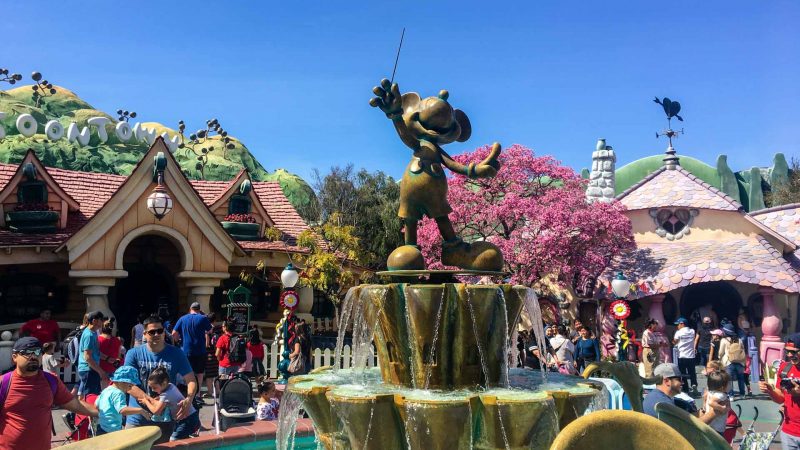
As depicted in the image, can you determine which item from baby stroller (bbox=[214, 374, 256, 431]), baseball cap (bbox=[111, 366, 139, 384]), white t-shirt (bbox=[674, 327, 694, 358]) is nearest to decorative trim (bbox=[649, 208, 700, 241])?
white t-shirt (bbox=[674, 327, 694, 358])

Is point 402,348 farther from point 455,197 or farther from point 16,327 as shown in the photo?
point 455,197

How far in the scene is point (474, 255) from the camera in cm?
670

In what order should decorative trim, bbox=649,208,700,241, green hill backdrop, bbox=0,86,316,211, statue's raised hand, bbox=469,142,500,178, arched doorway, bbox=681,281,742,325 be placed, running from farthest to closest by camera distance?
green hill backdrop, bbox=0,86,316,211, decorative trim, bbox=649,208,700,241, arched doorway, bbox=681,281,742,325, statue's raised hand, bbox=469,142,500,178

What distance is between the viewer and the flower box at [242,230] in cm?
2008

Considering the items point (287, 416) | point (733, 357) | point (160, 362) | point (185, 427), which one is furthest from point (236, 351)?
point (733, 357)

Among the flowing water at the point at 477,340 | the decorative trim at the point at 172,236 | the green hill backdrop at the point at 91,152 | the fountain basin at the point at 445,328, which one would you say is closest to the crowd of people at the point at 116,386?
the fountain basin at the point at 445,328

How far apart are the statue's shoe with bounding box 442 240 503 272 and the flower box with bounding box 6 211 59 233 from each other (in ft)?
44.0

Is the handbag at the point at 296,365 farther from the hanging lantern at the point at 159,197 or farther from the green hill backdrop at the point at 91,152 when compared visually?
the green hill backdrop at the point at 91,152

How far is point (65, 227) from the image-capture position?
17609mm

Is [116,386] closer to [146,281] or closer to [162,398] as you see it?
[162,398]

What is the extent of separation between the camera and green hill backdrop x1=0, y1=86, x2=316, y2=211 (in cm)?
4650

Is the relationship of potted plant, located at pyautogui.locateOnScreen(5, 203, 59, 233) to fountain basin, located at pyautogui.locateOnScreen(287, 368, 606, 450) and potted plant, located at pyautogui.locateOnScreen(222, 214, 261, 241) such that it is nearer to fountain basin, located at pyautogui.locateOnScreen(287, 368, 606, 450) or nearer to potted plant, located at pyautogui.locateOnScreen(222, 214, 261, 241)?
potted plant, located at pyautogui.locateOnScreen(222, 214, 261, 241)

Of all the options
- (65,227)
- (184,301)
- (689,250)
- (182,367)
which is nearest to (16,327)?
(65,227)

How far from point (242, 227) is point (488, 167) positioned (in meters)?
14.6
